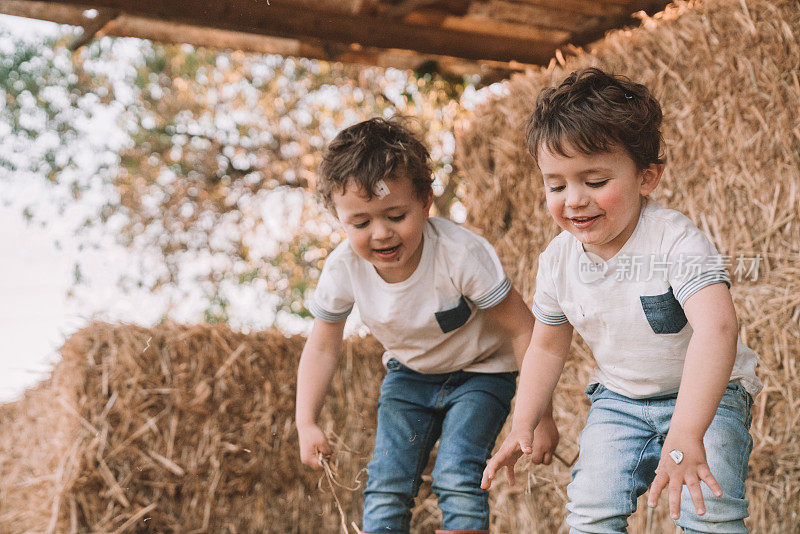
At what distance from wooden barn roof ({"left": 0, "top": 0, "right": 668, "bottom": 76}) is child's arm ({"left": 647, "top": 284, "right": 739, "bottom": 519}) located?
8.61 feet

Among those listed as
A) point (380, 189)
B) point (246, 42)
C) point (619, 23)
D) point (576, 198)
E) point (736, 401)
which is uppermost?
point (619, 23)

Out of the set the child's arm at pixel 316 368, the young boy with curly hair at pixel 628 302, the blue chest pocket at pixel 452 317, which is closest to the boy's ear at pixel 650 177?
the young boy with curly hair at pixel 628 302

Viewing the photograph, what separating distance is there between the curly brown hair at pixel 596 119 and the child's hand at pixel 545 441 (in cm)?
77

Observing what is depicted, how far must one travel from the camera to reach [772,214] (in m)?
2.60

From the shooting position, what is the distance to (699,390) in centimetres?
146

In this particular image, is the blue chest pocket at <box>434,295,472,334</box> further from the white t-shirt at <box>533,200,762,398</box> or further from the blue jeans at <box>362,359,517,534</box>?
the white t-shirt at <box>533,200,762,398</box>

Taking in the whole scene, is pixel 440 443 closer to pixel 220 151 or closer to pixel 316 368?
pixel 316 368

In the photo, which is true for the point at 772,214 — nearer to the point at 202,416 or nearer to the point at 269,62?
the point at 202,416

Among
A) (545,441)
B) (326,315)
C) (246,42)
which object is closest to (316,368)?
(326,315)

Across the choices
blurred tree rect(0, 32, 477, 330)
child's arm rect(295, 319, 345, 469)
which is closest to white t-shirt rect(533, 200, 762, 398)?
child's arm rect(295, 319, 345, 469)

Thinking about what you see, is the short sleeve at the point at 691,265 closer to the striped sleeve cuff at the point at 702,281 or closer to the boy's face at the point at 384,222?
the striped sleeve cuff at the point at 702,281

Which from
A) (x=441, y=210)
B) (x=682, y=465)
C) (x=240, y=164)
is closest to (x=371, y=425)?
(x=682, y=465)

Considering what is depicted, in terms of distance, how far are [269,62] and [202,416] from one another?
4.44 meters

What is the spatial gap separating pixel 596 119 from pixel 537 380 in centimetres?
64
